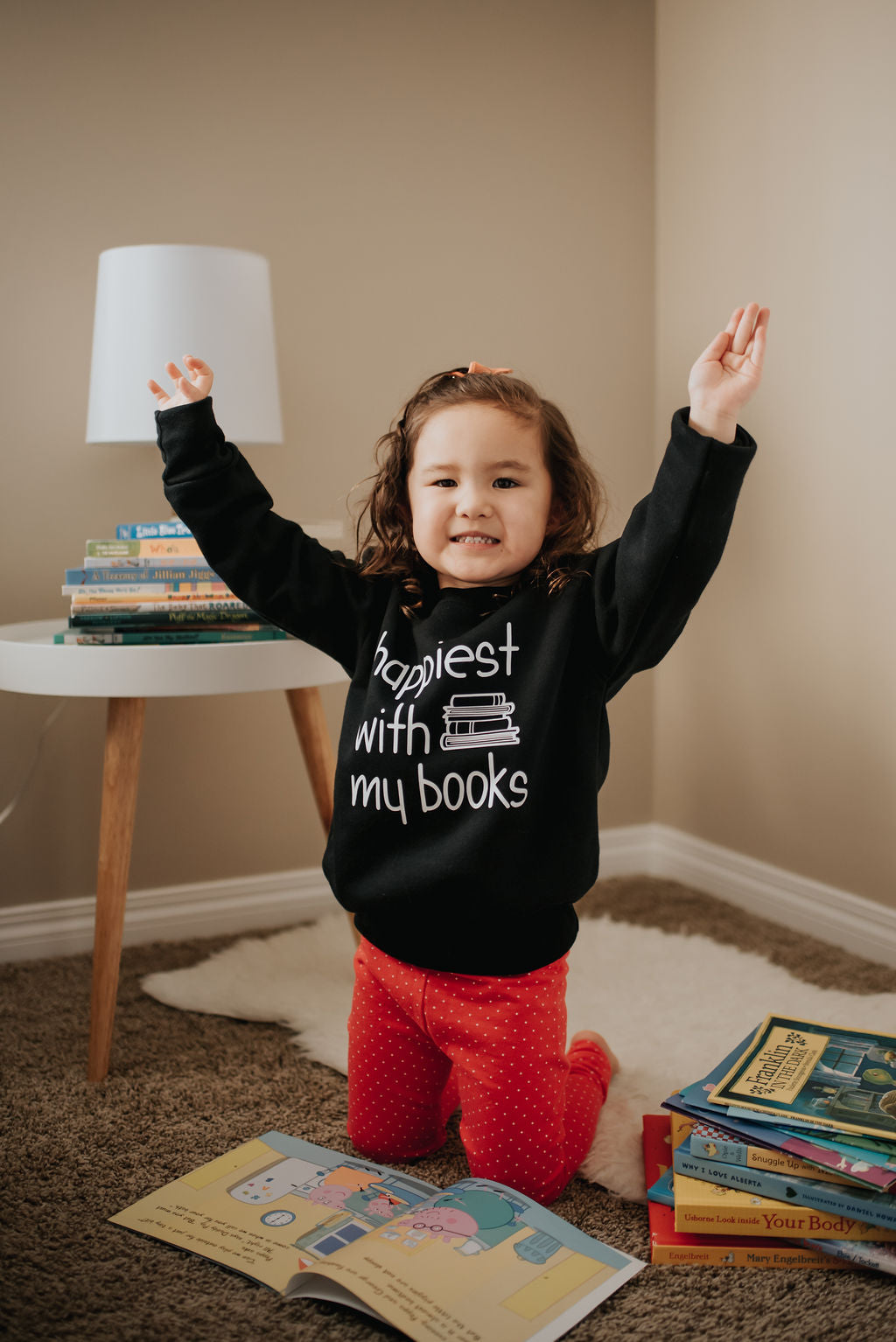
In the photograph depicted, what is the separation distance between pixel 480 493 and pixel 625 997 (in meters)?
0.85

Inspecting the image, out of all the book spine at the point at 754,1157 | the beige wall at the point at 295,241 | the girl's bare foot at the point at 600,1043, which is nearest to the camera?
the book spine at the point at 754,1157

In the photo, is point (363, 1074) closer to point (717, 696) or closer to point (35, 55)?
point (717, 696)

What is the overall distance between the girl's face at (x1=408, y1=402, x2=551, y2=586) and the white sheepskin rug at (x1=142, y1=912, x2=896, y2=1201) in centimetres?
64

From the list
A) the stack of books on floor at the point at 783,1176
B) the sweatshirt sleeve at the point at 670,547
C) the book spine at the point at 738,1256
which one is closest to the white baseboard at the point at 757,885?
the stack of books on floor at the point at 783,1176

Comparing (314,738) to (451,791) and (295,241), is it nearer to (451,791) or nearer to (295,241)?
(451,791)

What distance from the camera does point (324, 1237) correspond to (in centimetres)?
100

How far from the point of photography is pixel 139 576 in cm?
149

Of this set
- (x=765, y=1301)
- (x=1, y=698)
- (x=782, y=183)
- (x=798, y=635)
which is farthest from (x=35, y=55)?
(x=765, y=1301)

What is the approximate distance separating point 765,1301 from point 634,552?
0.66m

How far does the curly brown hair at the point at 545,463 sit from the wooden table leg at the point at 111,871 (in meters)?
0.40

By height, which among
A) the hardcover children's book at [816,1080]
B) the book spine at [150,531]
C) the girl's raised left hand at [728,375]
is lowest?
the hardcover children's book at [816,1080]

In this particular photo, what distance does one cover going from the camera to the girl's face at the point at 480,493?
111 centimetres

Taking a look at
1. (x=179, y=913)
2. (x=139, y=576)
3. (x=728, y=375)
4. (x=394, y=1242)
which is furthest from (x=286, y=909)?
(x=728, y=375)

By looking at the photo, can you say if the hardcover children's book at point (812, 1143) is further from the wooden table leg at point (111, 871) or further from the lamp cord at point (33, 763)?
the lamp cord at point (33, 763)
